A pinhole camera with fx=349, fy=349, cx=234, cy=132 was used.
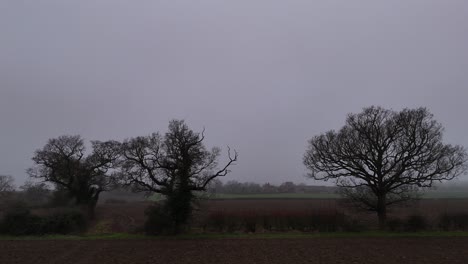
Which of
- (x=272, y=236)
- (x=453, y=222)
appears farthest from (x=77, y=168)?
(x=453, y=222)

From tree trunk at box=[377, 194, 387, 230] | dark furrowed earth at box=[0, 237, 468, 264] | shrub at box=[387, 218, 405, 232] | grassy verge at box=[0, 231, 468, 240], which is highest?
tree trunk at box=[377, 194, 387, 230]

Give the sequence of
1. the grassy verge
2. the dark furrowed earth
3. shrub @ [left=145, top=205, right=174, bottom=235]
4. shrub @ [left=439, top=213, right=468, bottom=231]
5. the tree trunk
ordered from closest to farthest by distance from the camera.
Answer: the dark furrowed earth, the grassy verge, shrub @ [left=145, top=205, right=174, bottom=235], shrub @ [left=439, top=213, right=468, bottom=231], the tree trunk

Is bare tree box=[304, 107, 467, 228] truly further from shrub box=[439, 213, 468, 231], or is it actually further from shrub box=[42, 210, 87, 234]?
shrub box=[42, 210, 87, 234]

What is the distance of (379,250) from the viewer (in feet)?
63.8

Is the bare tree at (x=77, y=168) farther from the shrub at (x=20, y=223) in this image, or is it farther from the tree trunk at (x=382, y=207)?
the tree trunk at (x=382, y=207)

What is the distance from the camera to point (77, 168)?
155 ft

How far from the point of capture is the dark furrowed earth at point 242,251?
55.8 ft

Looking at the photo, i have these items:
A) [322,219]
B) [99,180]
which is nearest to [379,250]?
[322,219]

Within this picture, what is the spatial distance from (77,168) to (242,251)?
35359 mm

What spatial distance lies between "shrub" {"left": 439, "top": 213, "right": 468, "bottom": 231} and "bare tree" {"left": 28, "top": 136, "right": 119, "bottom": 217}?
3802 cm

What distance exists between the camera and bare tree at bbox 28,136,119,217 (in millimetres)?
46625

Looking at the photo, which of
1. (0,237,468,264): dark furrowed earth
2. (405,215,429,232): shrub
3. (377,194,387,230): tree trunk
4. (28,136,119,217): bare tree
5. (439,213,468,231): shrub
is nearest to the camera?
(0,237,468,264): dark furrowed earth

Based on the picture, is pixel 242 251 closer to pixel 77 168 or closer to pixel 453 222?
pixel 453 222

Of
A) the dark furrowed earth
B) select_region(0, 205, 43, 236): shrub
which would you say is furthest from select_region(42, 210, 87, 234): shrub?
the dark furrowed earth
